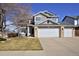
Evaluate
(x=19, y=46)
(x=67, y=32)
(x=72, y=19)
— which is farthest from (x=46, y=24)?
(x=19, y=46)

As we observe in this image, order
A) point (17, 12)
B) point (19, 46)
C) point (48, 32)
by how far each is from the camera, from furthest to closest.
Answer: point (48, 32) < point (17, 12) < point (19, 46)

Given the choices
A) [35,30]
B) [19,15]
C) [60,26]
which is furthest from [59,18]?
[19,15]

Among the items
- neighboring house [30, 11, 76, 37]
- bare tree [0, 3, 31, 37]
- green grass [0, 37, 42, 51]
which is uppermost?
bare tree [0, 3, 31, 37]

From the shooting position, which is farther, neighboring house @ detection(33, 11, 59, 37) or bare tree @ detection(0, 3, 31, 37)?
neighboring house @ detection(33, 11, 59, 37)

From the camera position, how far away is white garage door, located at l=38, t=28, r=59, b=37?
83.5ft

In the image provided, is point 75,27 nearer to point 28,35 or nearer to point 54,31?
point 54,31

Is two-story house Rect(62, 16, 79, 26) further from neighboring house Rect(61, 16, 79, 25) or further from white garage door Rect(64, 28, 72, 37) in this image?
white garage door Rect(64, 28, 72, 37)

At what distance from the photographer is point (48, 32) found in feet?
84.1

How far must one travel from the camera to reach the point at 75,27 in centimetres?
2795

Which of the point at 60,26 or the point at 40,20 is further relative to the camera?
the point at 40,20

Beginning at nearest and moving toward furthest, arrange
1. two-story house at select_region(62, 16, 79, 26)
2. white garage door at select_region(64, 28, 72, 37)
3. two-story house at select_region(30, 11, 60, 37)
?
two-story house at select_region(30, 11, 60, 37)
white garage door at select_region(64, 28, 72, 37)
two-story house at select_region(62, 16, 79, 26)

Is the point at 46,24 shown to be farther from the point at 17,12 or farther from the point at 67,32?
the point at 17,12

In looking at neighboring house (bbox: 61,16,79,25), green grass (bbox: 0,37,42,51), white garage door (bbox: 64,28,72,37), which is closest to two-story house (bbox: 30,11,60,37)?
white garage door (bbox: 64,28,72,37)
